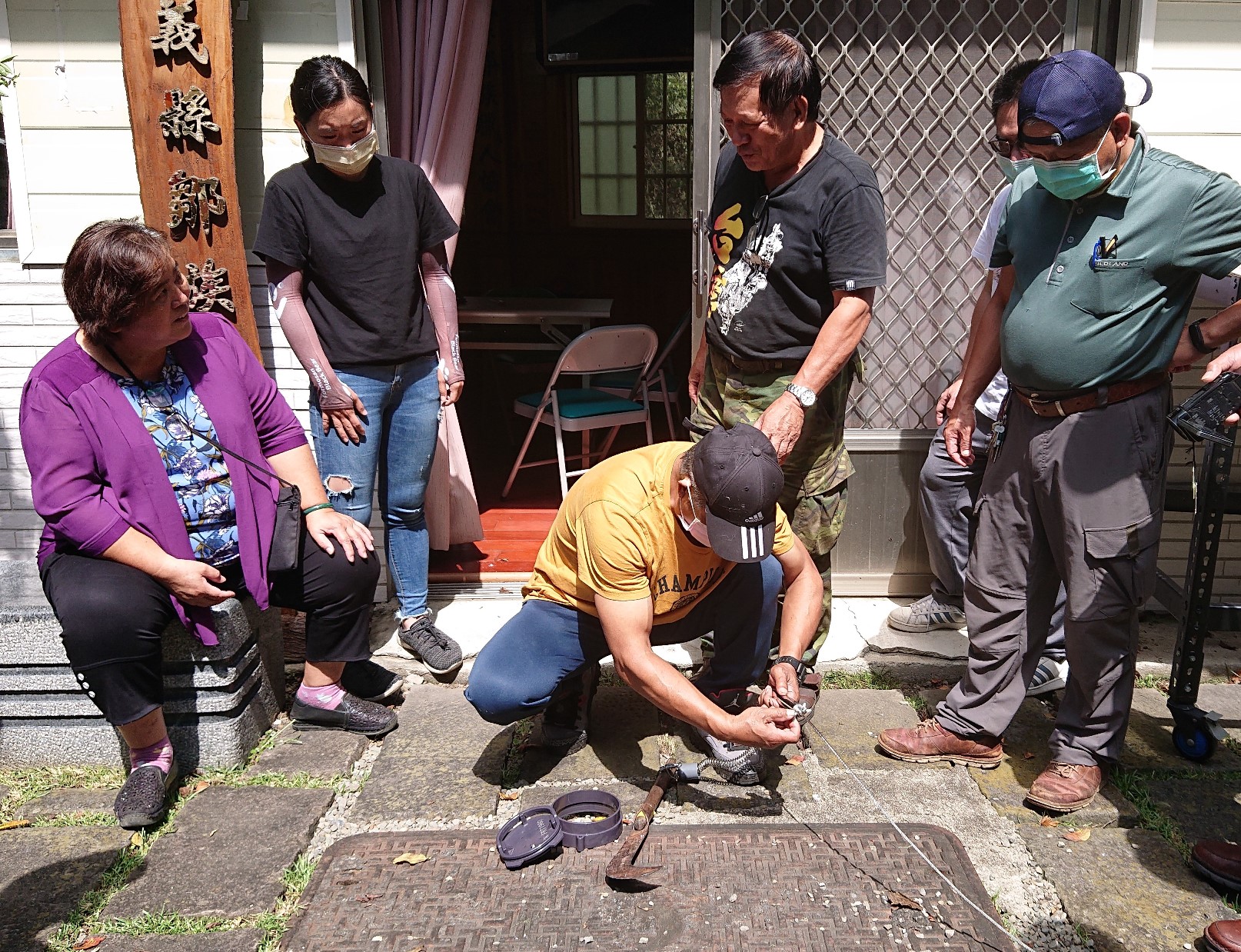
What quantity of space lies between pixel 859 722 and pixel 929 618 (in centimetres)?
80

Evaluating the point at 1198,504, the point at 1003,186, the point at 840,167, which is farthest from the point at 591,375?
the point at 1198,504

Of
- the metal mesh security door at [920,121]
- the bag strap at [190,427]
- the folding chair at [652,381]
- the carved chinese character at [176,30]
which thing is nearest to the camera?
the bag strap at [190,427]

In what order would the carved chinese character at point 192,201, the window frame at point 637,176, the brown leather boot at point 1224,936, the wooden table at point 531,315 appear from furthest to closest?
the window frame at point 637,176, the wooden table at point 531,315, the carved chinese character at point 192,201, the brown leather boot at point 1224,936

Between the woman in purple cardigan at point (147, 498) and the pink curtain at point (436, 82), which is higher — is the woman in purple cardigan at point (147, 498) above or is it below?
below

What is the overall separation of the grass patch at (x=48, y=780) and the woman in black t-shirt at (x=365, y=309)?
0.80 m

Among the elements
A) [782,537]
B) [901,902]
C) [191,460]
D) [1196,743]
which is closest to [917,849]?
[901,902]

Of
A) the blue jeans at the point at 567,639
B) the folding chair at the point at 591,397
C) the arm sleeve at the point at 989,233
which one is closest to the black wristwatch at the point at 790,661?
the blue jeans at the point at 567,639

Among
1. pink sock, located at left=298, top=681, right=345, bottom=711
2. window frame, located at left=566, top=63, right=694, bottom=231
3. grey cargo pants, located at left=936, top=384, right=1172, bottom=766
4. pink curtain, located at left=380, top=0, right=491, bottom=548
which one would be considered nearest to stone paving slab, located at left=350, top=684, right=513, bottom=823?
pink sock, located at left=298, top=681, right=345, bottom=711

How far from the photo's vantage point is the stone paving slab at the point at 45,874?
103 inches

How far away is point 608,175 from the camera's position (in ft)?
30.0

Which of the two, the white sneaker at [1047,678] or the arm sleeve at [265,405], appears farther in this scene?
the white sneaker at [1047,678]

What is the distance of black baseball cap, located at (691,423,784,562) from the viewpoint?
2445mm

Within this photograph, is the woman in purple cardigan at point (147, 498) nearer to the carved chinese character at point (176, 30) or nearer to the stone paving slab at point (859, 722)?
the carved chinese character at point (176, 30)

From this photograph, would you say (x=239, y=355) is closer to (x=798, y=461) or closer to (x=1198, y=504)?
(x=798, y=461)
